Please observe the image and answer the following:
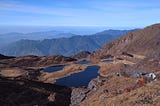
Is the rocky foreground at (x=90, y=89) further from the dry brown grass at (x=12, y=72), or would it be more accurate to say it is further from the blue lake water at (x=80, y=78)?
the blue lake water at (x=80, y=78)

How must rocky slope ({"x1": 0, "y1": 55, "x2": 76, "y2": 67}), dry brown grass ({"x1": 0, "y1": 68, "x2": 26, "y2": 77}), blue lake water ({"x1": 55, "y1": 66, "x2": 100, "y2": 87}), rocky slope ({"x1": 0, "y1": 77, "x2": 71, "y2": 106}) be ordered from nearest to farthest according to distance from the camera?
rocky slope ({"x1": 0, "y1": 77, "x2": 71, "y2": 106}) < blue lake water ({"x1": 55, "y1": 66, "x2": 100, "y2": 87}) < dry brown grass ({"x1": 0, "y1": 68, "x2": 26, "y2": 77}) < rocky slope ({"x1": 0, "y1": 55, "x2": 76, "y2": 67})

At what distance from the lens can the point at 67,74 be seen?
12219cm

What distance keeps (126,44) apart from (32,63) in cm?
6298

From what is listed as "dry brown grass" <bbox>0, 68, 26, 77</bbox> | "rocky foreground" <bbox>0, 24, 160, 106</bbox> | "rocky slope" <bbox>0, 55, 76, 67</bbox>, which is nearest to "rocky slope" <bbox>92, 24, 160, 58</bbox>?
"rocky slope" <bbox>0, 55, 76, 67</bbox>

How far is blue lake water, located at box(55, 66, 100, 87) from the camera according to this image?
103000 millimetres

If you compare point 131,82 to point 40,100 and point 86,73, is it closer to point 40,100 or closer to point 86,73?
point 40,100

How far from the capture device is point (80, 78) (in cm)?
11088

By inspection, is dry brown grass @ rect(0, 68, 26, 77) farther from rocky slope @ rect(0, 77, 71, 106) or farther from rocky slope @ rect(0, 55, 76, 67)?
rocky slope @ rect(0, 77, 71, 106)

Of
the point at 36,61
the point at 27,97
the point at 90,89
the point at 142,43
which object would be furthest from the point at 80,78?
the point at 142,43

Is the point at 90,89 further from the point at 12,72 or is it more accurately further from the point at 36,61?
the point at 36,61

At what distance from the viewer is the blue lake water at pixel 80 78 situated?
103 meters

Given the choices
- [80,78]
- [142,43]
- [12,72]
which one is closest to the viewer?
[80,78]

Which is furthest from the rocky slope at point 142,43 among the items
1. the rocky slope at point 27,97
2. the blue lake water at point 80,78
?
the rocky slope at point 27,97

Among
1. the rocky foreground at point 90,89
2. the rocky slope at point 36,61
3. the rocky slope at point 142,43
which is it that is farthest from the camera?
the rocky slope at point 142,43
